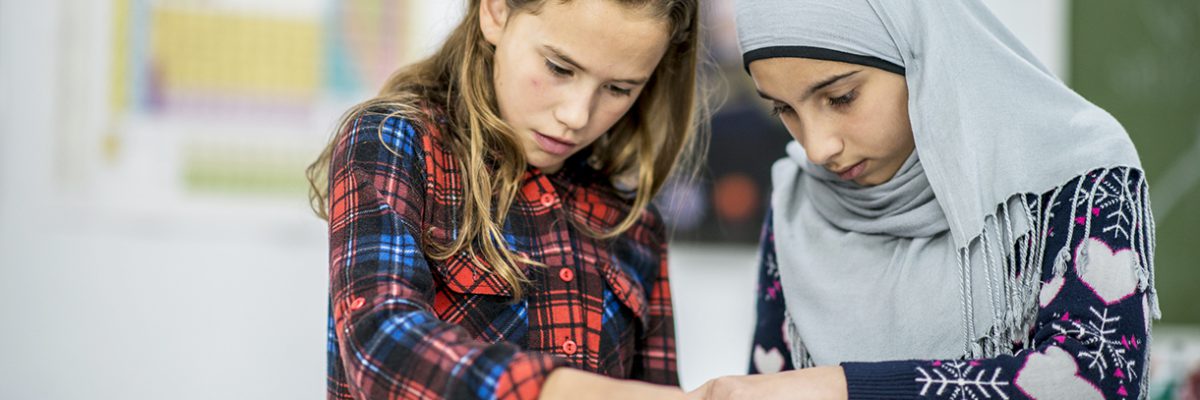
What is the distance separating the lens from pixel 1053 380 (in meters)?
0.93

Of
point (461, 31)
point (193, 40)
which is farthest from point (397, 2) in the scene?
point (461, 31)

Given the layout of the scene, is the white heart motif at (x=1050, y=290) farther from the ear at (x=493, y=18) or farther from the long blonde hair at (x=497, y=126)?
the ear at (x=493, y=18)

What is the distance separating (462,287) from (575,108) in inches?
8.7

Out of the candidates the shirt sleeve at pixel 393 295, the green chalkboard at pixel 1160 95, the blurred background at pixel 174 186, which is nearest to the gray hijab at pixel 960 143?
the shirt sleeve at pixel 393 295

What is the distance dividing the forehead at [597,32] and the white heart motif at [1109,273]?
1.61 ft

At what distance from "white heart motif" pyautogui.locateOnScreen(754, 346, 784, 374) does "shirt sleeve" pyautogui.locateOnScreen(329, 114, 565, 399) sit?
21.4 inches

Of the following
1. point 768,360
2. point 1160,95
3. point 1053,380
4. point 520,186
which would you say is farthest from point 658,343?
point 1160,95

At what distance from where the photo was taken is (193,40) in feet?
7.01

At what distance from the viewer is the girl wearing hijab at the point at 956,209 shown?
952 millimetres

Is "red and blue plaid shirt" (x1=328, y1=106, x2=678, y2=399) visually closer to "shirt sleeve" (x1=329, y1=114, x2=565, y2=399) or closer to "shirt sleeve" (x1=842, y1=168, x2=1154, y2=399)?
"shirt sleeve" (x1=329, y1=114, x2=565, y2=399)

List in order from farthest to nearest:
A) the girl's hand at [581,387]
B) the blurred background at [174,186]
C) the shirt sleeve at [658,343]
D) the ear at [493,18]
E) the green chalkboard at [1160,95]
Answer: the green chalkboard at [1160,95] < the blurred background at [174,186] < the shirt sleeve at [658,343] < the ear at [493,18] < the girl's hand at [581,387]

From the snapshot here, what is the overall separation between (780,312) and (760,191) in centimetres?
109

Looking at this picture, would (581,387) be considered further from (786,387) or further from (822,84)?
(822,84)

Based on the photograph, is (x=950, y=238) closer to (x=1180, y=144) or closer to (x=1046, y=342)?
(x=1046, y=342)
